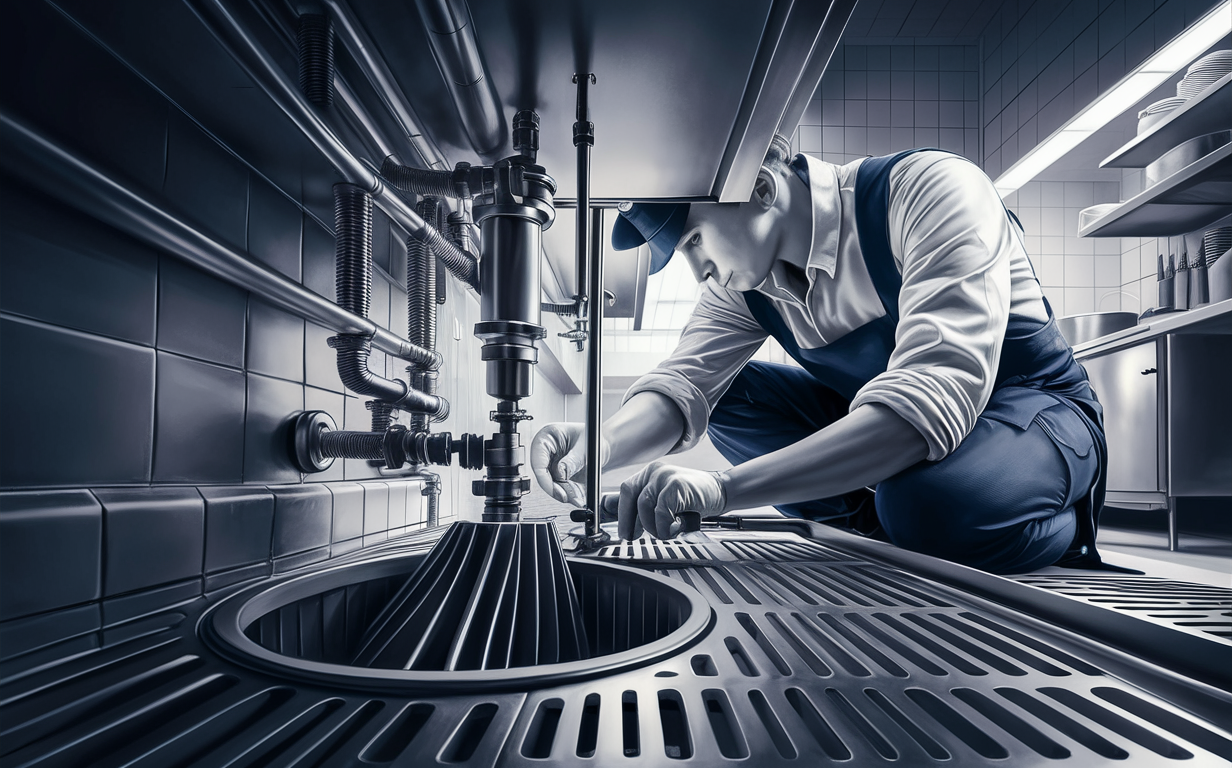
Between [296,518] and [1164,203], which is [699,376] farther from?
[1164,203]

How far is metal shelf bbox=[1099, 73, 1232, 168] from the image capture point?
1706mm

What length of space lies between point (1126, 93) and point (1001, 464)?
2.56 m

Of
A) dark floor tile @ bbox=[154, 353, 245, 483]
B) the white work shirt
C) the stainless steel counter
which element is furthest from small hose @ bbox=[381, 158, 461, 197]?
the stainless steel counter

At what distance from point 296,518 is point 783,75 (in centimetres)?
51

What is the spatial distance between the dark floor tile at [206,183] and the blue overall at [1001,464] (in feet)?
2.27

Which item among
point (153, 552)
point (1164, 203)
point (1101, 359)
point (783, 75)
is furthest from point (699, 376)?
point (1164, 203)

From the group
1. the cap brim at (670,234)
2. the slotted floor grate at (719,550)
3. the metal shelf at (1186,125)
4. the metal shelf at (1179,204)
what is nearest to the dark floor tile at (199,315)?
the slotted floor grate at (719,550)

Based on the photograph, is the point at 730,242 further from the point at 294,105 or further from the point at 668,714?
the point at 668,714

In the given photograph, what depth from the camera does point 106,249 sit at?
333 mm

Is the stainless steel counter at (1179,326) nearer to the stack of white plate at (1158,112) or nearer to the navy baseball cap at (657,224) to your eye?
the stack of white plate at (1158,112)

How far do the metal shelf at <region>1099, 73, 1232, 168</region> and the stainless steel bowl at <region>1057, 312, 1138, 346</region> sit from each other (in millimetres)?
539

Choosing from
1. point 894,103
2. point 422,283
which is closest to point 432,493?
point 422,283

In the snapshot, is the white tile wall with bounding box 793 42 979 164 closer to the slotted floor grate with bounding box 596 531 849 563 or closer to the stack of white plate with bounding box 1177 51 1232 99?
the stack of white plate with bounding box 1177 51 1232 99

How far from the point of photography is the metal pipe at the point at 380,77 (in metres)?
0.41
